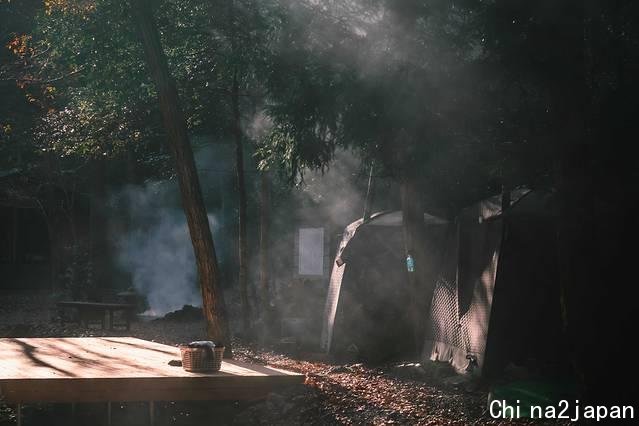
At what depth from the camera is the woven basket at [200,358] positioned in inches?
294

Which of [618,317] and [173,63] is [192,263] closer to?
[173,63]

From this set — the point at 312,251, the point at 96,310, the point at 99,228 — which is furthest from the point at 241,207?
the point at 99,228

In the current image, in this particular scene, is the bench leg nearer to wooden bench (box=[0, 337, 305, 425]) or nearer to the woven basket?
wooden bench (box=[0, 337, 305, 425])

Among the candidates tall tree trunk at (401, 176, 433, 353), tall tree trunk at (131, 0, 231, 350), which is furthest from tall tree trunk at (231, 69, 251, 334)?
tall tree trunk at (401, 176, 433, 353)

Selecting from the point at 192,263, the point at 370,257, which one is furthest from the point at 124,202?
the point at 370,257

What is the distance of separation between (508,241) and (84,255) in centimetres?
1350

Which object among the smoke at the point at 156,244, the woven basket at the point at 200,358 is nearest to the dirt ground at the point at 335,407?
the woven basket at the point at 200,358

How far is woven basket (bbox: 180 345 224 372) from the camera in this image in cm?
746

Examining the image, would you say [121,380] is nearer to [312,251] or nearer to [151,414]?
[151,414]

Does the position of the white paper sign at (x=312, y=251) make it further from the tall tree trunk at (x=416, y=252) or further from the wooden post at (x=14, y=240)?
the wooden post at (x=14, y=240)

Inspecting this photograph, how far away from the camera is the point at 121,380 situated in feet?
23.0

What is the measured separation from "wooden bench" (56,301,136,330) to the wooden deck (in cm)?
779

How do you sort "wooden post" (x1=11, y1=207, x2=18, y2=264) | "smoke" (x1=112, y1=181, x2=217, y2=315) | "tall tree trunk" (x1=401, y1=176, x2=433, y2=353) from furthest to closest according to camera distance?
"wooden post" (x1=11, y1=207, x2=18, y2=264)
"smoke" (x1=112, y1=181, x2=217, y2=315)
"tall tree trunk" (x1=401, y1=176, x2=433, y2=353)

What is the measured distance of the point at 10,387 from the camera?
6.81m
